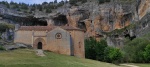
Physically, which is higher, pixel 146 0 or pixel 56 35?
pixel 146 0

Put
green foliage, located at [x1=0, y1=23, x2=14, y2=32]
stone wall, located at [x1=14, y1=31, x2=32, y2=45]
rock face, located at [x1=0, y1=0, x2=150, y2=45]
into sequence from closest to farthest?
stone wall, located at [x1=14, y1=31, x2=32, y2=45], rock face, located at [x1=0, y1=0, x2=150, y2=45], green foliage, located at [x1=0, y1=23, x2=14, y2=32]

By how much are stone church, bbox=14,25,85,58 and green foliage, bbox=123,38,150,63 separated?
16573mm

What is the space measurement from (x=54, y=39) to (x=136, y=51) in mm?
25230

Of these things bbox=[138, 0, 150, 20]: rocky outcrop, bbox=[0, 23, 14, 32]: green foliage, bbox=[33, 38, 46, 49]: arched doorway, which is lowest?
bbox=[33, 38, 46, 49]: arched doorway

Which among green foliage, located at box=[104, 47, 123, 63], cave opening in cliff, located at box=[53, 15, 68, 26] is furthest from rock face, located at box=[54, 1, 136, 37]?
green foliage, located at box=[104, 47, 123, 63]

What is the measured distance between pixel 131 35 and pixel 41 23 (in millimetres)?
44172

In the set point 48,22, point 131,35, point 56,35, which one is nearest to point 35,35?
point 56,35

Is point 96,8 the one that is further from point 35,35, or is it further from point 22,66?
point 22,66

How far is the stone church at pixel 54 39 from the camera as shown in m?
50.9

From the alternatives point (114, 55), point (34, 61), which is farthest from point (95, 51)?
point (34, 61)

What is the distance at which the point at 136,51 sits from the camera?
66.4 metres

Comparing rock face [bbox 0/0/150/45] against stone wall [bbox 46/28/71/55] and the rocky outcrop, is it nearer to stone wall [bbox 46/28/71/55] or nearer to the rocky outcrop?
the rocky outcrop

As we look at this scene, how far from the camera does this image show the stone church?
50938mm

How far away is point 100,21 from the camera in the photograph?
96625 millimetres
